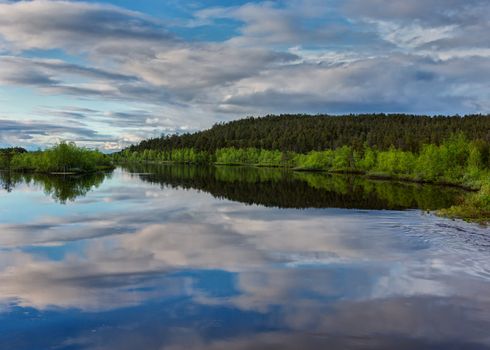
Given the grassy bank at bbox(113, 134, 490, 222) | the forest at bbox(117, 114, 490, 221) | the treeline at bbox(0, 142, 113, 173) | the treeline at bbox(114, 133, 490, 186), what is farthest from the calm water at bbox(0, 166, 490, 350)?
the treeline at bbox(0, 142, 113, 173)

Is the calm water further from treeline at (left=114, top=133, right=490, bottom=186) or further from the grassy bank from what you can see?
treeline at (left=114, top=133, right=490, bottom=186)

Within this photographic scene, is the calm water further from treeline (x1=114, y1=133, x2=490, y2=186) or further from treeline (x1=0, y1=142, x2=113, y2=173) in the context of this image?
treeline (x1=0, y1=142, x2=113, y2=173)

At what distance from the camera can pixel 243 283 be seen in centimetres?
1652

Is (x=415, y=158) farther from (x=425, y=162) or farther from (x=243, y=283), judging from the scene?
(x=243, y=283)

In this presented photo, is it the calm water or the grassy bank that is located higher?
the grassy bank

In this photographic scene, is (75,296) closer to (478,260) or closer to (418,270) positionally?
(418,270)

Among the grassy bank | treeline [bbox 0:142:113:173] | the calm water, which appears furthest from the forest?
treeline [bbox 0:142:113:173]

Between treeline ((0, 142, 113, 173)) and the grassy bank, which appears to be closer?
the grassy bank

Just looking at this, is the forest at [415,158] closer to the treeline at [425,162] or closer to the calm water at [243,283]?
the treeline at [425,162]

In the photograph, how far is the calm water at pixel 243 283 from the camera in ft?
39.2

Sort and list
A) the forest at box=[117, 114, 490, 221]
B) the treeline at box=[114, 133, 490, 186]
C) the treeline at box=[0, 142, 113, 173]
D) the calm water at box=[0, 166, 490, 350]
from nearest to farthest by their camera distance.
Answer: the calm water at box=[0, 166, 490, 350]
the forest at box=[117, 114, 490, 221]
the treeline at box=[114, 133, 490, 186]
the treeline at box=[0, 142, 113, 173]

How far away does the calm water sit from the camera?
11.9m

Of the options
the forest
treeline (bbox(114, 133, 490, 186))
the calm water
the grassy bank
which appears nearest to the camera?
the calm water

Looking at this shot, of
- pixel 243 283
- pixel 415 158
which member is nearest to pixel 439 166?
pixel 415 158
